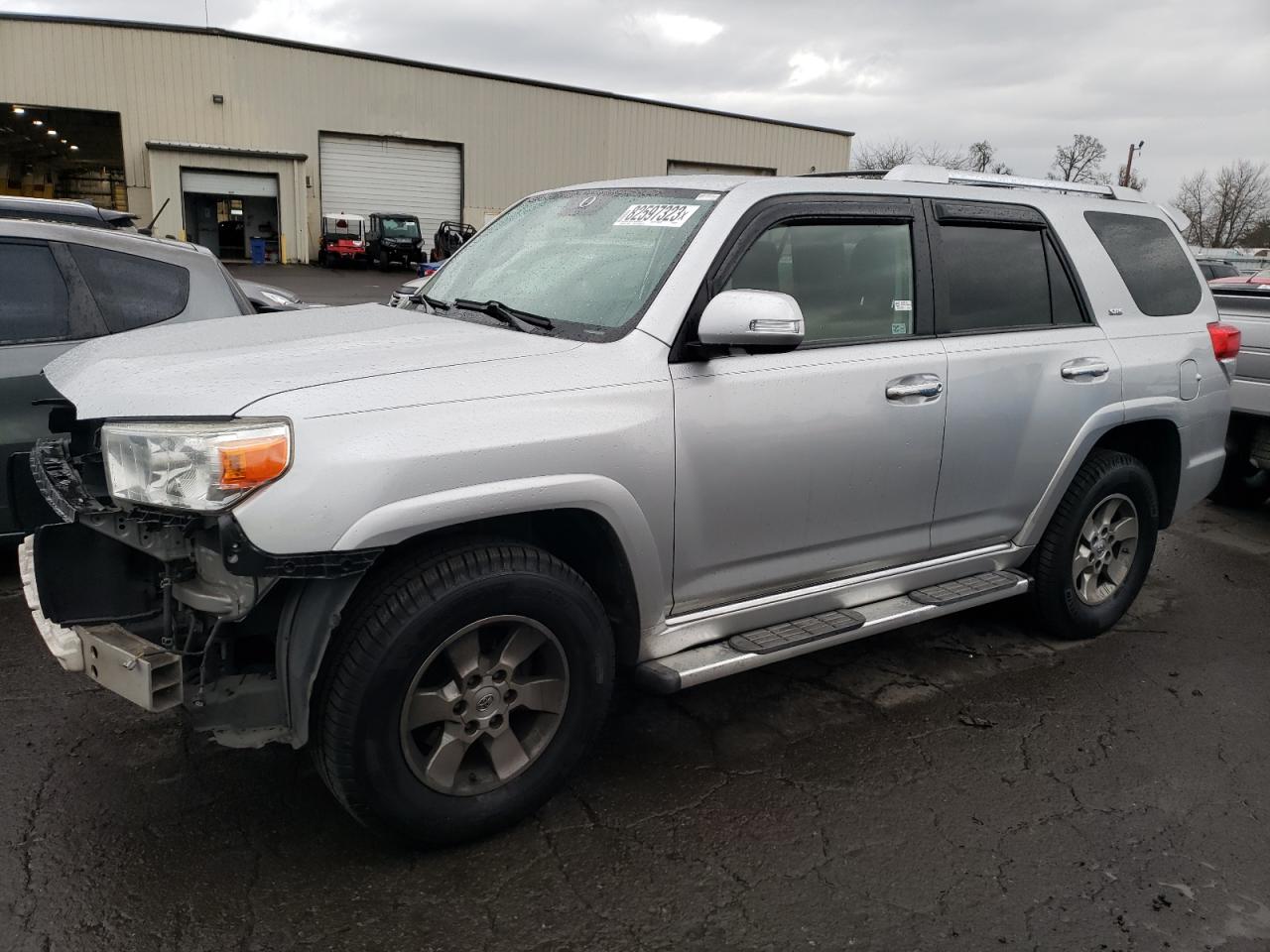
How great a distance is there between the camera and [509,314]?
3.33 metres

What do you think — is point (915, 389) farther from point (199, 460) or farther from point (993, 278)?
point (199, 460)

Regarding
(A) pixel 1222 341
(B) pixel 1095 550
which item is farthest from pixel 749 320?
(A) pixel 1222 341

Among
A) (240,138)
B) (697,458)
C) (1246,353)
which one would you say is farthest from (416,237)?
(697,458)

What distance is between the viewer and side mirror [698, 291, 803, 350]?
290 cm

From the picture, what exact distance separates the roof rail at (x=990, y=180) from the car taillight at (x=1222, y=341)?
71 centimetres

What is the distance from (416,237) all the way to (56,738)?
103ft

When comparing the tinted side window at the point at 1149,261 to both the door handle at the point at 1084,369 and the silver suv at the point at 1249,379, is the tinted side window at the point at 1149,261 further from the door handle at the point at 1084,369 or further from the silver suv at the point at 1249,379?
the silver suv at the point at 1249,379

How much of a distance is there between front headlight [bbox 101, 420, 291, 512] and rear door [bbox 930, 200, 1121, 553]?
7.91 ft

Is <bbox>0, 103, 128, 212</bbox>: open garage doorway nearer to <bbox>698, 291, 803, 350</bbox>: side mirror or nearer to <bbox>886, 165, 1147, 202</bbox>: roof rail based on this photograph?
<bbox>886, 165, 1147, 202</bbox>: roof rail

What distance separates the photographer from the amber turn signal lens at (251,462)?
238 cm

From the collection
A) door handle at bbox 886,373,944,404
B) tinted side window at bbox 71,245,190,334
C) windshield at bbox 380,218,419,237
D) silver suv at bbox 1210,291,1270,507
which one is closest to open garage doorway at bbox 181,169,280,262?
windshield at bbox 380,218,419,237

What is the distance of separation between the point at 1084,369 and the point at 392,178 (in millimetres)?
36365

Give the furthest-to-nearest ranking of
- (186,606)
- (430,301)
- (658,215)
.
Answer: (430,301) < (658,215) < (186,606)

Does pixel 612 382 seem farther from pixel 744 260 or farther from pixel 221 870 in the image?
pixel 221 870
